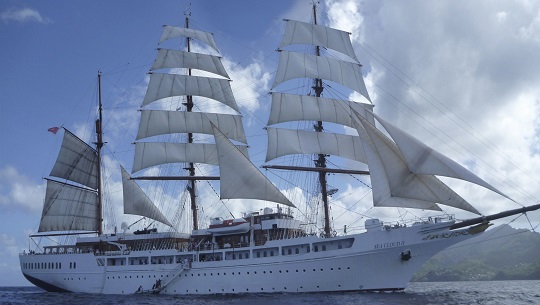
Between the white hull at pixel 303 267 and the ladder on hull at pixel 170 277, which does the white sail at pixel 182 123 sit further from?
the ladder on hull at pixel 170 277

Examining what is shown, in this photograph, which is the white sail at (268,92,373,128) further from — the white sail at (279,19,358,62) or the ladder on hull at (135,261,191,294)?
the ladder on hull at (135,261,191,294)

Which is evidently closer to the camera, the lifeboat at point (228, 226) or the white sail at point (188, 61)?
the lifeboat at point (228, 226)

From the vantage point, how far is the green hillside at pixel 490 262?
11938 centimetres

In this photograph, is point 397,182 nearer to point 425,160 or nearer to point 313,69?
point 425,160

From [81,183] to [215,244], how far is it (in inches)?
757

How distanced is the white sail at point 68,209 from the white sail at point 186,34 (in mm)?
18625

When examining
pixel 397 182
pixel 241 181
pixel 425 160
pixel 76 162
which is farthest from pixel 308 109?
pixel 76 162

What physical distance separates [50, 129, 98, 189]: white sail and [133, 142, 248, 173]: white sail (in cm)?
526

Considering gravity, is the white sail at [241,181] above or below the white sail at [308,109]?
below

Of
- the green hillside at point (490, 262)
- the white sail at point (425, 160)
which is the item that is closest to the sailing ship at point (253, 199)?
the white sail at point (425, 160)

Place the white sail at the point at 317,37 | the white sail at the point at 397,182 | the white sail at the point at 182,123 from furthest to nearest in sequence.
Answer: the white sail at the point at 182,123 < the white sail at the point at 317,37 < the white sail at the point at 397,182

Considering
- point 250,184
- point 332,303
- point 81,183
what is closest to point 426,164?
point 332,303

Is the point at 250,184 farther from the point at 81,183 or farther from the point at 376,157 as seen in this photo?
the point at 81,183

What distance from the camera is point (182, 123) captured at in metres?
52.1
